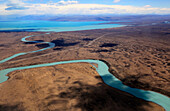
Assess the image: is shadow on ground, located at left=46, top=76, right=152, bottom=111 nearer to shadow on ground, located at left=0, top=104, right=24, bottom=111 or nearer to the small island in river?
the small island in river

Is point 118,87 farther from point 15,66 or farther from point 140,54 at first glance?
point 15,66

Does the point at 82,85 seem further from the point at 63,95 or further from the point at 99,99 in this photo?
the point at 99,99

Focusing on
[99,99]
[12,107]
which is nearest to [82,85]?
[99,99]

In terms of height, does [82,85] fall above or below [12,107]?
above

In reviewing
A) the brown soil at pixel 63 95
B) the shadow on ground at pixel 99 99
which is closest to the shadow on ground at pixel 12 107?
the brown soil at pixel 63 95

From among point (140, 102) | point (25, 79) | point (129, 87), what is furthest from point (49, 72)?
point (140, 102)

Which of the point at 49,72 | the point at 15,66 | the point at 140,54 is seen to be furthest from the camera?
the point at 140,54

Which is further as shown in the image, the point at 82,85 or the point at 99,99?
the point at 82,85

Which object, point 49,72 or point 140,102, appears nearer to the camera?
point 140,102

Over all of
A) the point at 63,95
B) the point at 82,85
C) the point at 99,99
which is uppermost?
the point at 82,85
